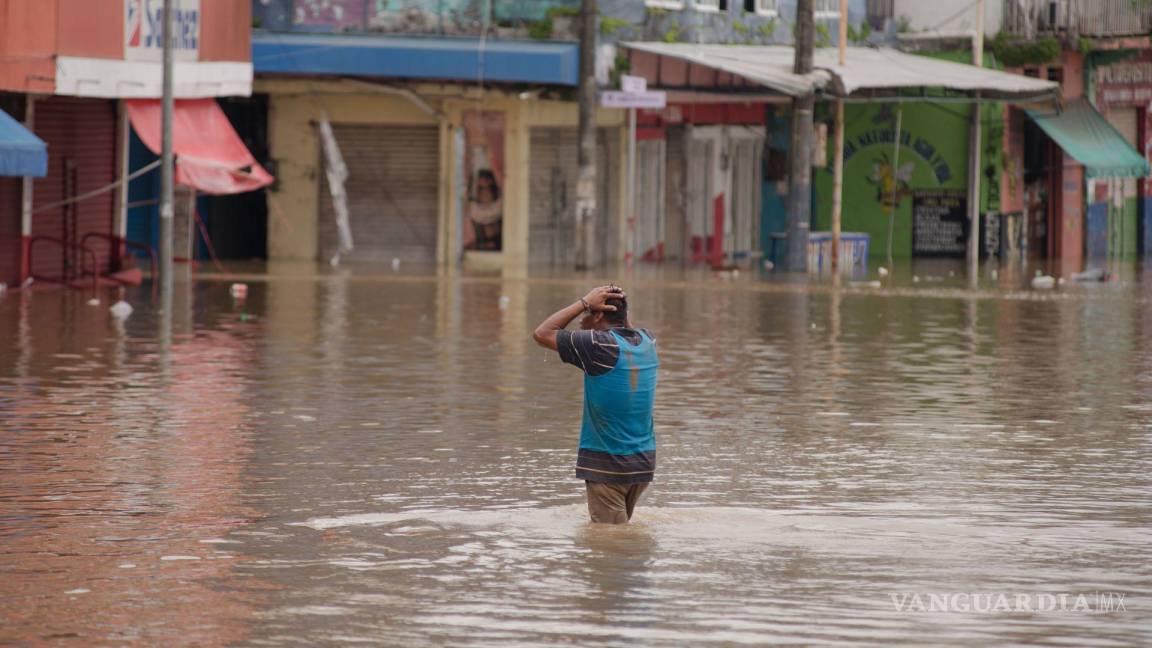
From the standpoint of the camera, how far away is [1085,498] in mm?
10336

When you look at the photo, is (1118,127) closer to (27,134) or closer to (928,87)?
(928,87)

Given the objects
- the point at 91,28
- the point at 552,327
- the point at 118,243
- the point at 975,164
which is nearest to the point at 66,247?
the point at 118,243

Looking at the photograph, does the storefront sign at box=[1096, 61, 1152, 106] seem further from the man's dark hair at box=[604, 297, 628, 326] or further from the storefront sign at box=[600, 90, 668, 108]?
the man's dark hair at box=[604, 297, 628, 326]

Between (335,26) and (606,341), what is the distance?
93.5ft

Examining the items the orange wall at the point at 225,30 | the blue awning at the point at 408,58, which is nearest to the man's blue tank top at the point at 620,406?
the orange wall at the point at 225,30

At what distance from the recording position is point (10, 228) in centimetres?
2666

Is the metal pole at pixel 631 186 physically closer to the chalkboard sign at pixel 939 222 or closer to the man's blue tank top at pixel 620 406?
the chalkboard sign at pixel 939 222

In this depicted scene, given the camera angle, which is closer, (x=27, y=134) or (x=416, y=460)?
(x=416, y=460)

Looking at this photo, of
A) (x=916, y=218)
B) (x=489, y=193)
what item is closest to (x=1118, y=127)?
(x=916, y=218)

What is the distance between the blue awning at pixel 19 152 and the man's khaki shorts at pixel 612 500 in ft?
50.3

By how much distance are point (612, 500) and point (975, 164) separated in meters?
32.7

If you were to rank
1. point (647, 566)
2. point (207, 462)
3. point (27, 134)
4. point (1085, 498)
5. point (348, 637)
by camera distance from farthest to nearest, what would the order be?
point (27, 134) → point (207, 462) → point (1085, 498) → point (647, 566) → point (348, 637)

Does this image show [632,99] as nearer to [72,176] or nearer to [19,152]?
[72,176]

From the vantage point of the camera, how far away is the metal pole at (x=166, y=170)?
2530 cm
